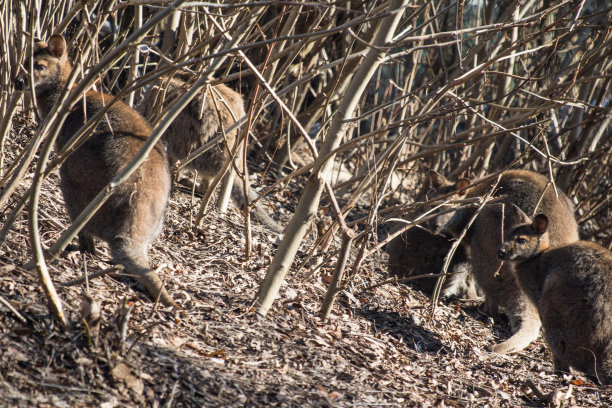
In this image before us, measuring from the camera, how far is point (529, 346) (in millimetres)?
6629

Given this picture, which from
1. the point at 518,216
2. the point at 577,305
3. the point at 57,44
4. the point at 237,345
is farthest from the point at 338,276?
the point at 57,44

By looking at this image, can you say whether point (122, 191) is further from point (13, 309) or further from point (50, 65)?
point (50, 65)

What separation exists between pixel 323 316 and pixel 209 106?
3363 mm

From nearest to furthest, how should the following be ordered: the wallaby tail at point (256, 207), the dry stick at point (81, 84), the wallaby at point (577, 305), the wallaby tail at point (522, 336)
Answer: the dry stick at point (81, 84) < the wallaby at point (577, 305) < the wallaby tail at point (522, 336) < the wallaby tail at point (256, 207)

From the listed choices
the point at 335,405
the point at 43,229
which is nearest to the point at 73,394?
the point at 335,405

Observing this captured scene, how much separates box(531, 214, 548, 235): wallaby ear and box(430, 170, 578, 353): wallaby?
0.32 meters

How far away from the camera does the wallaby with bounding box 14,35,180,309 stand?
15.1ft

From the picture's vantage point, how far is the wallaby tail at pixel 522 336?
19.8 ft

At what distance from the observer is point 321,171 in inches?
181

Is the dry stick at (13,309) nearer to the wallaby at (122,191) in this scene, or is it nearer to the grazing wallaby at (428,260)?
the wallaby at (122,191)

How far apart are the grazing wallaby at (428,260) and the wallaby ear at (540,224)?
1338 millimetres

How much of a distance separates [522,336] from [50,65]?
16.8 feet

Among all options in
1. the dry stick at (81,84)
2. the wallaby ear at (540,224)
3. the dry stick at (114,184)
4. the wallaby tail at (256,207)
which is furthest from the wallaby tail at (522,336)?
the dry stick at (81,84)

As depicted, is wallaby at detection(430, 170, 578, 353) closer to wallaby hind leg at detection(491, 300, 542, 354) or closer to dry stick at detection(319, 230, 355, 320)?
wallaby hind leg at detection(491, 300, 542, 354)
